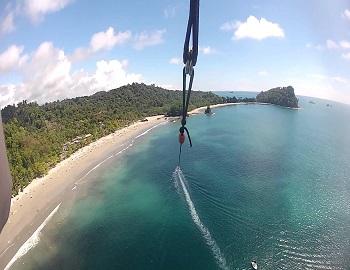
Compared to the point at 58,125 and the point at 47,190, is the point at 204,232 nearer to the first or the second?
the point at 47,190

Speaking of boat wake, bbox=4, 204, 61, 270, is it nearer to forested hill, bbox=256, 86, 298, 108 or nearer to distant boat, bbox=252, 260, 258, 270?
distant boat, bbox=252, 260, 258, 270

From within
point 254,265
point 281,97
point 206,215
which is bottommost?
point 254,265

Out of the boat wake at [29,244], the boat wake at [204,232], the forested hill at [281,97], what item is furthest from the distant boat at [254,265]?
the forested hill at [281,97]

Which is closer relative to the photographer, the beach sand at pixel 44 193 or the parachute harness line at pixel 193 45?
the parachute harness line at pixel 193 45

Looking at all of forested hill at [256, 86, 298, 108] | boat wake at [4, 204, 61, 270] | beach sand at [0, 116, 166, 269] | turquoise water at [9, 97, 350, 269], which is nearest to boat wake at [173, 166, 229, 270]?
turquoise water at [9, 97, 350, 269]

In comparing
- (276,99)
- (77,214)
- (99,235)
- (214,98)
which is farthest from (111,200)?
(276,99)

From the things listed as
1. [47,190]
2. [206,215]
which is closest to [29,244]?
[47,190]

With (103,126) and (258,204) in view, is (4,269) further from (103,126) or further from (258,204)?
(103,126)

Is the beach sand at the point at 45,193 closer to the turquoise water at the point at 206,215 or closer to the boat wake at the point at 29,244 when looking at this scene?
the boat wake at the point at 29,244
